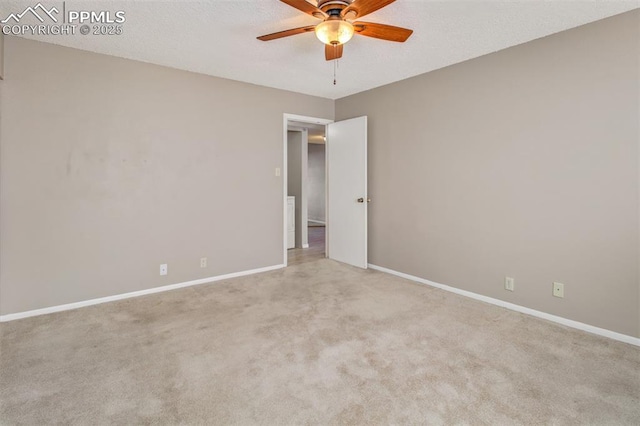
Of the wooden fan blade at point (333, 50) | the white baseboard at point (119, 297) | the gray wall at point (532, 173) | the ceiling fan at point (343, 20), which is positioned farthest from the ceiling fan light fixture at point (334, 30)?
the white baseboard at point (119, 297)

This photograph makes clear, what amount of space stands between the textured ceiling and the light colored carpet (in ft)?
7.94

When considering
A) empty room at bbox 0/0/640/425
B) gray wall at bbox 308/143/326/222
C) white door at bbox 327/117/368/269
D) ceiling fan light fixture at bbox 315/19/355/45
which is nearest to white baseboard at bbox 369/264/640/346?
empty room at bbox 0/0/640/425

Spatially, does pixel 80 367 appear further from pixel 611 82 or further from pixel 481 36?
pixel 611 82

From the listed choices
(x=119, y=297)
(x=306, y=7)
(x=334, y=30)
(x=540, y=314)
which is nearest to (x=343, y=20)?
(x=334, y=30)

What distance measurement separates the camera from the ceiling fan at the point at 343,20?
2004 mm

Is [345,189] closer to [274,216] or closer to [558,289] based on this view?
[274,216]

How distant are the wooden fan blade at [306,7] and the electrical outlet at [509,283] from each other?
2.78 m

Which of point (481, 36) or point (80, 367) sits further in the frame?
point (481, 36)

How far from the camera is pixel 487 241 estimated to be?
10.9 feet

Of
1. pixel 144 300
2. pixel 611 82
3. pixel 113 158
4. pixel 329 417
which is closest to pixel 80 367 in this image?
pixel 144 300

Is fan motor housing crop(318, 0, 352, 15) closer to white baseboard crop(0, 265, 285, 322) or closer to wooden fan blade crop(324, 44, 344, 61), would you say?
wooden fan blade crop(324, 44, 344, 61)

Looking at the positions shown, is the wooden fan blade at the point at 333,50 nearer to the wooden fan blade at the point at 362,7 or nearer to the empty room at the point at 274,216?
the empty room at the point at 274,216

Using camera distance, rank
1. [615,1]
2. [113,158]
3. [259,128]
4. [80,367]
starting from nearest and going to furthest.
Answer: [80,367] < [615,1] < [113,158] < [259,128]

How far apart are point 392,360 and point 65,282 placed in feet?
9.87
